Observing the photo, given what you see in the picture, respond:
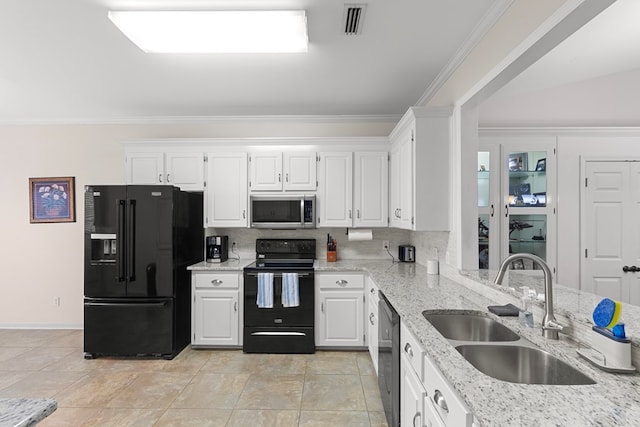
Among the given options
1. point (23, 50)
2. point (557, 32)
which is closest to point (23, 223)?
point (23, 50)

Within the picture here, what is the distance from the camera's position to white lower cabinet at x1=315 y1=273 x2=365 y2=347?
3500mm

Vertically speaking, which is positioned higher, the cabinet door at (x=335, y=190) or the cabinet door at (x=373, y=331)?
the cabinet door at (x=335, y=190)

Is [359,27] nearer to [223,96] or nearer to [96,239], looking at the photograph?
[223,96]

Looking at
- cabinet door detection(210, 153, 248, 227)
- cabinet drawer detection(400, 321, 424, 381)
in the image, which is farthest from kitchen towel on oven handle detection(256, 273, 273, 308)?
cabinet drawer detection(400, 321, 424, 381)

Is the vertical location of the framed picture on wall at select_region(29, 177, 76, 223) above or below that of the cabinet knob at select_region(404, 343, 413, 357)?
above

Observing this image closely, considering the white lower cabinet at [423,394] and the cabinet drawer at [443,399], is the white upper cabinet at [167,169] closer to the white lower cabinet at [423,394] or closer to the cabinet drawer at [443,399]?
the white lower cabinet at [423,394]

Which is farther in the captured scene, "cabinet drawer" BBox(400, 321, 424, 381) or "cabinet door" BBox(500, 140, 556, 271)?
"cabinet door" BBox(500, 140, 556, 271)

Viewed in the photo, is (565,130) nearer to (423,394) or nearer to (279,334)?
(423,394)

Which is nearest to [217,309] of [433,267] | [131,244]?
[131,244]

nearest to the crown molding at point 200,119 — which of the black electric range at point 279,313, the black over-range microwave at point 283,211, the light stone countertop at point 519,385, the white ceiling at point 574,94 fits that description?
the black over-range microwave at point 283,211

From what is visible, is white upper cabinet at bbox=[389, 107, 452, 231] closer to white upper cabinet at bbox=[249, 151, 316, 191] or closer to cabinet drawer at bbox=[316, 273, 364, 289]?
cabinet drawer at bbox=[316, 273, 364, 289]

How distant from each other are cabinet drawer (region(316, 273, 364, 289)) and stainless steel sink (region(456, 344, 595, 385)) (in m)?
2.02

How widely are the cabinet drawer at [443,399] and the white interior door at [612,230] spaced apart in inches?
111

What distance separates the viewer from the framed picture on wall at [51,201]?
425 centimetres
